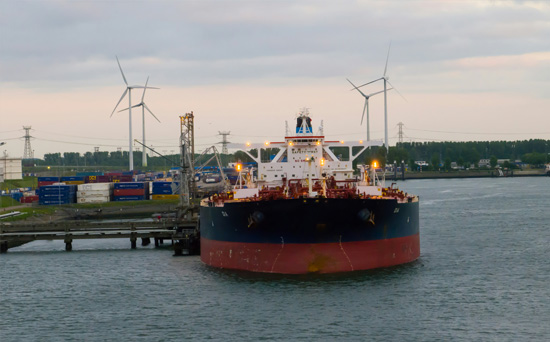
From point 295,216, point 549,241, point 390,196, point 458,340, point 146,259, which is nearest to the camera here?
point 458,340

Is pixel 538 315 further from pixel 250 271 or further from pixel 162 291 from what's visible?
pixel 162 291

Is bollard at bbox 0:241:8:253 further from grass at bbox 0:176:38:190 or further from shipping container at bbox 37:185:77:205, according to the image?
grass at bbox 0:176:38:190

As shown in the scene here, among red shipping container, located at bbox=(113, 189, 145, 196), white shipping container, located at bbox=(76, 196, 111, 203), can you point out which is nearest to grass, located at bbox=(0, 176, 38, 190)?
white shipping container, located at bbox=(76, 196, 111, 203)

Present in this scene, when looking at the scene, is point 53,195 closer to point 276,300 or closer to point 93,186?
point 93,186

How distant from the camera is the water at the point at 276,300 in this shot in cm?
3108

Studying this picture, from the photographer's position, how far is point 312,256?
39156mm

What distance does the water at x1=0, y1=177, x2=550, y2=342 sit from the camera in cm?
3108

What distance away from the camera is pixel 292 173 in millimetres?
46688

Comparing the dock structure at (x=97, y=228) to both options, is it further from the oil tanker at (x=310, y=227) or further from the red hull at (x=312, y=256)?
the red hull at (x=312, y=256)

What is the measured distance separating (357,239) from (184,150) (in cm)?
2501

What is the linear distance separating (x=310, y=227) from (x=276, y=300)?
4.60 meters

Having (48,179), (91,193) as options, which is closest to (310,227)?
(91,193)

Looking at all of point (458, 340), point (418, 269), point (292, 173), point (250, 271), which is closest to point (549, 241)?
point (418, 269)

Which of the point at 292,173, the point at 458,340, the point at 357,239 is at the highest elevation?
the point at 292,173
